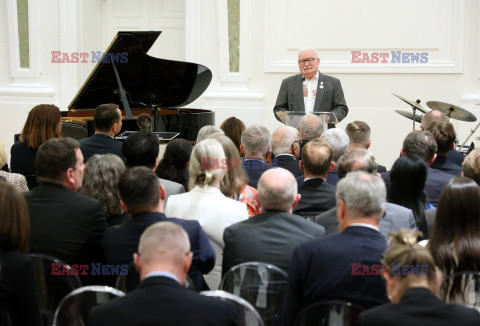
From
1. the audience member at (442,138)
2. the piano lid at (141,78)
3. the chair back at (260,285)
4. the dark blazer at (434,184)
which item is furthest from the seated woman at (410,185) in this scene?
the piano lid at (141,78)

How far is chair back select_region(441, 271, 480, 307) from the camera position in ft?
8.04

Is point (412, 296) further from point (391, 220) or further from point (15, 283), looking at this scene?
point (15, 283)

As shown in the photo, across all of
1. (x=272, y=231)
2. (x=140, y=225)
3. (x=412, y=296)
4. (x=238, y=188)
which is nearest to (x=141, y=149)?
(x=238, y=188)

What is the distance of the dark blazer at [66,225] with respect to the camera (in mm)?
3018

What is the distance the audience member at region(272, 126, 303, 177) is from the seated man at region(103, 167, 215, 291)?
68.6 inches

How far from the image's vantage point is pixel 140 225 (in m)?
2.85

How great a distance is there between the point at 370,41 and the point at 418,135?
4549 millimetres

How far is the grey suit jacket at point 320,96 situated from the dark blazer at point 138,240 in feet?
12.1

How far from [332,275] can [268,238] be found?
1.47ft

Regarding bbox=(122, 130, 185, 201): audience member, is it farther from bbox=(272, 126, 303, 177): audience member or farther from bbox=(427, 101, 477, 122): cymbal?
bbox=(427, 101, 477, 122): cymbal

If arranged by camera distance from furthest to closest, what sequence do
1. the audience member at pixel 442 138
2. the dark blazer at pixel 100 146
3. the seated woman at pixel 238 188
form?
the dark blazer at pixel 100 146, the audience member at pixel 442 138, the seated woman at pixel 238 188

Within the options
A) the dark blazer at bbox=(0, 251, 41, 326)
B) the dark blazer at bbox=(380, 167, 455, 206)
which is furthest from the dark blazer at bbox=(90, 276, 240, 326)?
the dark blazer at bbox=(380, 167, 455, 206)

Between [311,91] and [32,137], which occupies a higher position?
[311,91]

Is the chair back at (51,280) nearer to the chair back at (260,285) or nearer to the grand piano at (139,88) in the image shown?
the chair back at (260,285)
